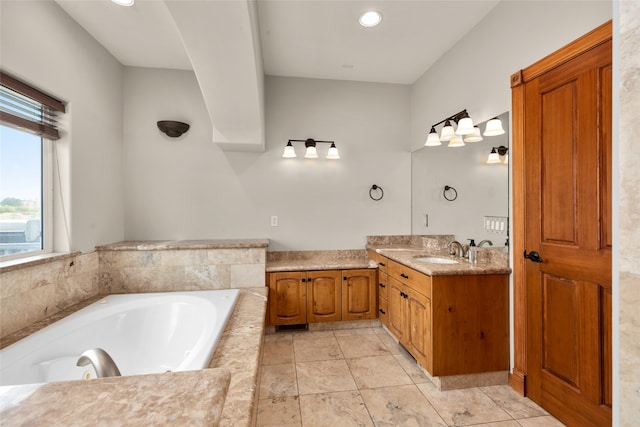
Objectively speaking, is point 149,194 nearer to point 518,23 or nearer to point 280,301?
point 280,301

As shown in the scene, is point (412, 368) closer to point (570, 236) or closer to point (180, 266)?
A: point (570, 236)

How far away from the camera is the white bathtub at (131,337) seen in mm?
1521

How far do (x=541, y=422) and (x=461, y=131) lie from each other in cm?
199

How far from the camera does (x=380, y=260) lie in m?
3.04

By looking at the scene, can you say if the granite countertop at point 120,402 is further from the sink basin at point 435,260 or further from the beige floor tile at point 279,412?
the sink basin at point 435,260

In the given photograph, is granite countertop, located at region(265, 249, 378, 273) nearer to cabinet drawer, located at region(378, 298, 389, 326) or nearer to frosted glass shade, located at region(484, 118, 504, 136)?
cabinet drawer, located at region(378, 298, 389, 326)

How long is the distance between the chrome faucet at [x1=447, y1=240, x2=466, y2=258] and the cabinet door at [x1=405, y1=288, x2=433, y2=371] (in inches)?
24.3

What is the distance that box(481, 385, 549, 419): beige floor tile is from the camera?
1.80 m

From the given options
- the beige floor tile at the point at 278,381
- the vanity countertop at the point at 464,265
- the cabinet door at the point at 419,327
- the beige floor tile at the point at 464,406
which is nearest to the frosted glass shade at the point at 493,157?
the vanity countertop at the point at 464,265

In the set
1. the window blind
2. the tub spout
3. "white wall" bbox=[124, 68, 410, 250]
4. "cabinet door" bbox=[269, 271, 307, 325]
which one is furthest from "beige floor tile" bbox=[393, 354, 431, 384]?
the window blind


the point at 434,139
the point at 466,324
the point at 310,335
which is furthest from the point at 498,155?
the point at 310,335

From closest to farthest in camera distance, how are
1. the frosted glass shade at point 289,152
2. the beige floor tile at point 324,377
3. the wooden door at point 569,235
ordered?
1. the wooden door at point 569,235
2. the beige floor tile at point 324,377
3. the frosted glass shade at point 289,152

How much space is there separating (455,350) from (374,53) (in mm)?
2682

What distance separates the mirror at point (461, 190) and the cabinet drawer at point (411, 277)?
63 centimetres
